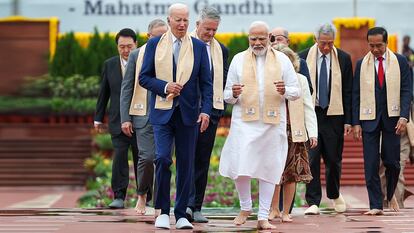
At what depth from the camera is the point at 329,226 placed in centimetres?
1168

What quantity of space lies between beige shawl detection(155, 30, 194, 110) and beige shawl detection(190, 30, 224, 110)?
90 centimetres

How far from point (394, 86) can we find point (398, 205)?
1.52m

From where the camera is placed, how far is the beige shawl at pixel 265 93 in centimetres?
1135

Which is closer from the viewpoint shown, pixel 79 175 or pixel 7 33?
pixel 79 175

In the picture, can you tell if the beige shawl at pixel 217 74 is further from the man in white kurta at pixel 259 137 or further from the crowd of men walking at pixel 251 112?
the man in white kurta at pixel 259 137

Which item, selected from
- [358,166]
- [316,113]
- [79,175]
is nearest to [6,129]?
[79,175]

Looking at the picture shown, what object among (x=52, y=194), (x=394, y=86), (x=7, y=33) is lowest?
(x=52, y=194)

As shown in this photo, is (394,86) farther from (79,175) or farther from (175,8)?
(79,175)

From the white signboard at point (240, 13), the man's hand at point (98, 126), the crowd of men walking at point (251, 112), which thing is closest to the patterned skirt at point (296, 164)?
the crowd of men walking at point (251, 112)

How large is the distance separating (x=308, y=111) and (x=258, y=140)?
121 cm

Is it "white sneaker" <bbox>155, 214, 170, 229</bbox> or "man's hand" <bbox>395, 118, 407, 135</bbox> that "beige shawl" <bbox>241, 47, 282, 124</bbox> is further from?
"man's hand" <bbox>395, 118, 407, 135</bbox>

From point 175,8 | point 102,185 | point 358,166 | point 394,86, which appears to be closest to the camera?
point 175,8

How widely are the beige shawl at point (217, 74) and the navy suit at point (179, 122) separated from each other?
77 centimetres

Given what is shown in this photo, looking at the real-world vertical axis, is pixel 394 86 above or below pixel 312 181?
above
